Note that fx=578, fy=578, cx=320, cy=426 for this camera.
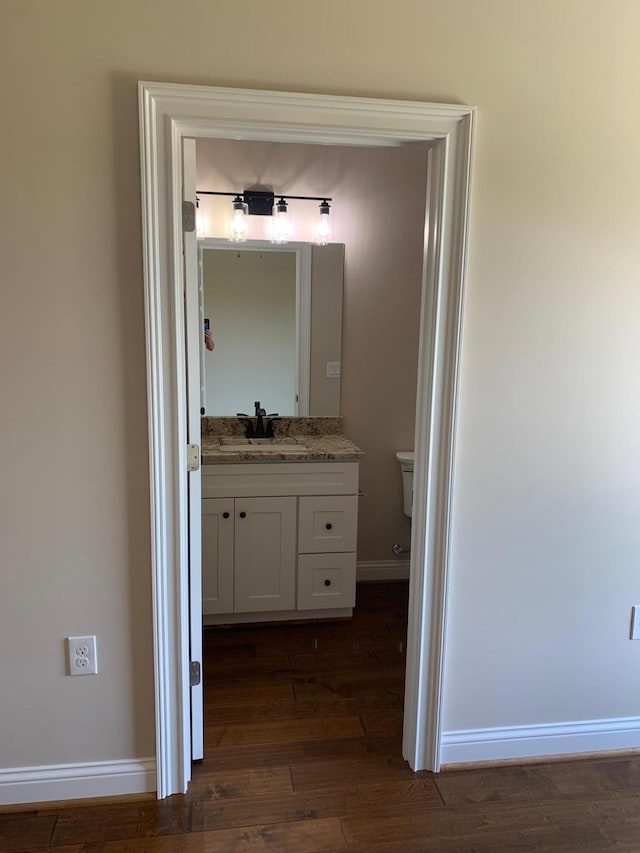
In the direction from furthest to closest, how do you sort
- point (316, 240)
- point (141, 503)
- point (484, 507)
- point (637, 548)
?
point (316, 240) < point (637, 548) < point (484, 507) < point (141, 503)

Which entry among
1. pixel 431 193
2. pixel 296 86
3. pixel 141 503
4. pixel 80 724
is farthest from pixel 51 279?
pixel 80 724

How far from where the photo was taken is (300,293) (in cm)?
310

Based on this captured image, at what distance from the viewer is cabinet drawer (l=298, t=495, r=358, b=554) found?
2758mm

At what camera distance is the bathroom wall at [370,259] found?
2.96 m

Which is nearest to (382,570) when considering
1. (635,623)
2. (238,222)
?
(635,623)

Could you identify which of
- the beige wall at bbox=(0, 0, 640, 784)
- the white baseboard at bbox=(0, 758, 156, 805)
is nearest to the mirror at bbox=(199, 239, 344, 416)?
the beige wall at bbox=(0, 0, 640, 784)

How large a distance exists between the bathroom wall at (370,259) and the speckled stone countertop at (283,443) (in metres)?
0.19

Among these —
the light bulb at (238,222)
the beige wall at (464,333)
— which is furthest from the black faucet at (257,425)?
the beige wall at (464,333)

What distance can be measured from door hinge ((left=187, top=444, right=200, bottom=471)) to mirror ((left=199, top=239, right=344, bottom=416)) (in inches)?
A: 54.0

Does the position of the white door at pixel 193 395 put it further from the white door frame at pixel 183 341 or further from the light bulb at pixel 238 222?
the light bulb at pixel 238 222

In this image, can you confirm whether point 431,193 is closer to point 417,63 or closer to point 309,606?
point 417,63

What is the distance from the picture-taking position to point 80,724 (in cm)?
174

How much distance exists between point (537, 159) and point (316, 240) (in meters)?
1.54

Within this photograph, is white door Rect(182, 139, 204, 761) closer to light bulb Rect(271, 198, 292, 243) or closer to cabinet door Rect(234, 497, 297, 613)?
cabinet door Rect(234, 497, 297, 613)
